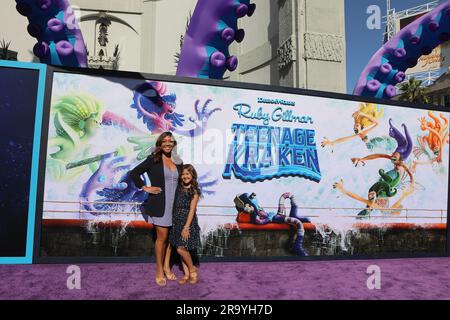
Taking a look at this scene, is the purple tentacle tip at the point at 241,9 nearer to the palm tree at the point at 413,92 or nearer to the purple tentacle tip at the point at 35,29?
the purple tentacle tip at the point at 35,29

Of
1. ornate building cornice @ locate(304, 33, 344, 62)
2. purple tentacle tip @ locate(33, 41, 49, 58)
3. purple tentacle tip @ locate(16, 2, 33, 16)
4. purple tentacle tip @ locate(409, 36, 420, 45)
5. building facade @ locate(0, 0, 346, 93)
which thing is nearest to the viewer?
purple tentacle tip @ locate(16, 2, 33, 16)

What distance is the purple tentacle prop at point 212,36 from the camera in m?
6.77

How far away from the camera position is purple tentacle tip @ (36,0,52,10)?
6.03 m

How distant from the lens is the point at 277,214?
641 cm

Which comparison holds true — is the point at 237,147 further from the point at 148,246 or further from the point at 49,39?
the point at 49,39

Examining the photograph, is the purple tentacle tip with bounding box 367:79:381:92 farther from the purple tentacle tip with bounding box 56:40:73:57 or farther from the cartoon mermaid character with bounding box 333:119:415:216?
the purple tentacle tip with bounding box 56:40:73:57

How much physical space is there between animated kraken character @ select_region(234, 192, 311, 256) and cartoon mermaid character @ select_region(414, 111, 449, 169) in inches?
114

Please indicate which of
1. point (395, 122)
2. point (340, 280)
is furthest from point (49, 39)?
point (395, 122)

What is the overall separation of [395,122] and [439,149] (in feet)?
4.18

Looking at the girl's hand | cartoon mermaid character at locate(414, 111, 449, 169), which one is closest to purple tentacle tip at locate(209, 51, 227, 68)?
the girl's hand

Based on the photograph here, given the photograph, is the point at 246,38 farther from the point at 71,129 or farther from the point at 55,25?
the point at 71,129

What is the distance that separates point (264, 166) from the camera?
6.43m

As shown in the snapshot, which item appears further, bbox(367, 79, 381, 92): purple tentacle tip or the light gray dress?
bbox(367, 79, 381, 92): purple tentacle tip
